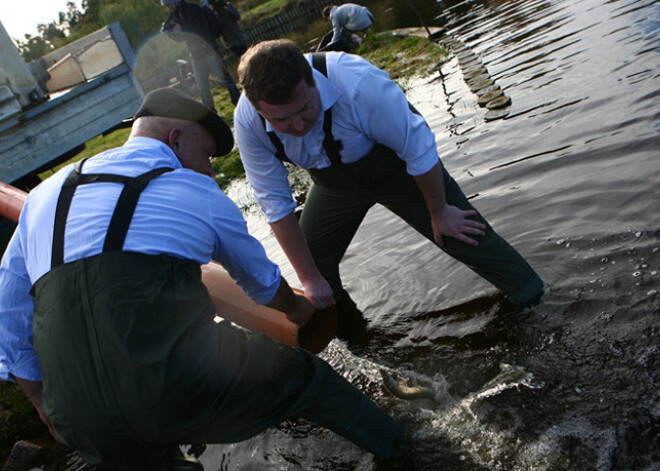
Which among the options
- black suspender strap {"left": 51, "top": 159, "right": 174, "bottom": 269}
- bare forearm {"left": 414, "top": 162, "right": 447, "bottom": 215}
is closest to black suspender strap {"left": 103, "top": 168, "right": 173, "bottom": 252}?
black suspender strap {"left": 51, "top": 159, "right": 174, "bottom": 269}

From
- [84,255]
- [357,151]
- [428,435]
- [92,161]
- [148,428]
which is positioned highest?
[92,161]

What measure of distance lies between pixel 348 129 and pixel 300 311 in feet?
3.44

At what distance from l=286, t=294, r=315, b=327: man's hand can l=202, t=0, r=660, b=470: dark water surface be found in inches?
36.8

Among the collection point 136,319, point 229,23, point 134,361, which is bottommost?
point 134,361

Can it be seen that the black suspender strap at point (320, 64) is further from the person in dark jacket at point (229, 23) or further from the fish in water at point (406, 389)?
the person in dark jacket at point (229, 23)

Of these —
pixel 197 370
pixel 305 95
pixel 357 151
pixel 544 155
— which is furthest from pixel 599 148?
pixel 197 370

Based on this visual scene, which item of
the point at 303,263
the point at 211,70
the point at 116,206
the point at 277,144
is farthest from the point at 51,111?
the point at 116,206

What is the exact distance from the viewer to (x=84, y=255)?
1.87 metres

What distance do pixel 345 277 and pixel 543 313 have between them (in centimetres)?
192

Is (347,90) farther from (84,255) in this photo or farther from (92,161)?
(84,255)

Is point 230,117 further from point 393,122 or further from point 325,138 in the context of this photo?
point 393,122

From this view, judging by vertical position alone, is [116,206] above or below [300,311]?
above

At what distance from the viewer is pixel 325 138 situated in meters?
2.89

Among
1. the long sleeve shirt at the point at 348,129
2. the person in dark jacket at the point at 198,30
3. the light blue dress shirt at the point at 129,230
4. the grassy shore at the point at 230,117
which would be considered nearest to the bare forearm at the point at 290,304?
the light blue dress shirt at the point at 129,230
